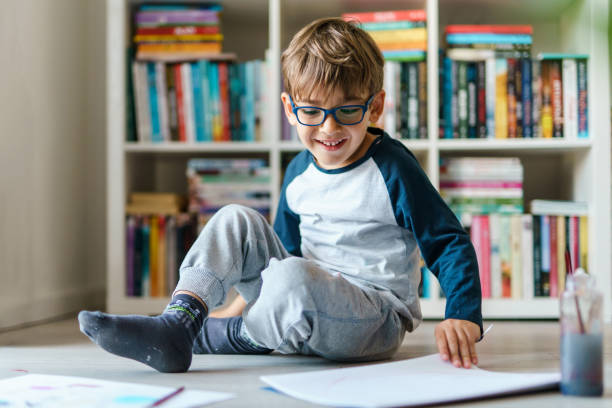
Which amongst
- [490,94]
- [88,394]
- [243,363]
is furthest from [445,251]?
[490,94]

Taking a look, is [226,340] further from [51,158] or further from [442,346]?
[51,158]

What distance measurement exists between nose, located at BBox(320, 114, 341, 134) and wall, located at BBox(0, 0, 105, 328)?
83 cm

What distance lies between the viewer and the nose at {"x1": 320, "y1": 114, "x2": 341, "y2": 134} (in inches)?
40.5

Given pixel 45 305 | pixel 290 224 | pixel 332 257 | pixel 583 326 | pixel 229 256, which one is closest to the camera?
pixel 583 326

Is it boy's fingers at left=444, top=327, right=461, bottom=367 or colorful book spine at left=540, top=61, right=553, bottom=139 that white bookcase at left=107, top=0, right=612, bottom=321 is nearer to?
colorful book spine at left=540, top=61, right=553, bottom=139

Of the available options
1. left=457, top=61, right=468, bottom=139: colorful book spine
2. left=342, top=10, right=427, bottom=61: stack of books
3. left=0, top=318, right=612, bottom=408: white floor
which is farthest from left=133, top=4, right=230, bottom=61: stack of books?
left=0, top=318, right=612, bottom=408: white floor

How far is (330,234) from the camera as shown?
113 centimetres

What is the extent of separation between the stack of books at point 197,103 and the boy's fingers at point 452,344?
3.14 feet

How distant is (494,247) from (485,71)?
18.0 inches

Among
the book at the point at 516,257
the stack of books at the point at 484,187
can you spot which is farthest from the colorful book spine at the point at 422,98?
the book at the point at 516,257

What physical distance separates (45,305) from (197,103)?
0.65m

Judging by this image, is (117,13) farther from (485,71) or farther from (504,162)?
(504,162)

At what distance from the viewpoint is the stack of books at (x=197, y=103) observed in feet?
5.74

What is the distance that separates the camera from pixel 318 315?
933mm
